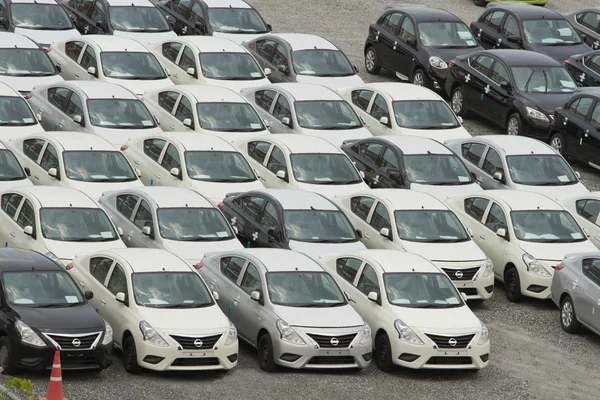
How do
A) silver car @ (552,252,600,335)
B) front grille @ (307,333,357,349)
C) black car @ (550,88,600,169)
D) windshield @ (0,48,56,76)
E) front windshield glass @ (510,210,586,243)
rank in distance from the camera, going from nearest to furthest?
front grille @ (307,333,357,349), silver car @ (552,252,600,335), front windshield glass @ (510,210,586,243), windshield @ (0,48,56,76), black car @ (550,88,600,169)

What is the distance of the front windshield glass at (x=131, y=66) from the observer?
31087 millimetres

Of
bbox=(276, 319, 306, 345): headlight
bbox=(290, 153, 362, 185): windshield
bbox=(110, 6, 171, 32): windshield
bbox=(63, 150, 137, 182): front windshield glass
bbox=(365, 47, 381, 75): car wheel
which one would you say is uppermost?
bbox=(276, 319, 306, 345): headlight

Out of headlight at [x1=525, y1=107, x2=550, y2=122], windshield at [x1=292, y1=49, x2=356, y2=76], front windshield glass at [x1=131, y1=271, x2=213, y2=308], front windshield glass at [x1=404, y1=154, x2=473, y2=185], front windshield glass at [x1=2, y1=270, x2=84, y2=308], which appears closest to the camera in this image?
front windshield glass at [x1=2, y1=270, x2=84, y2=308]

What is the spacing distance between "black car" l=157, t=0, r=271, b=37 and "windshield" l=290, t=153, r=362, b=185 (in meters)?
8.61

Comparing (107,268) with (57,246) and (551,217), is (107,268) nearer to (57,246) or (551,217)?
(57,246)

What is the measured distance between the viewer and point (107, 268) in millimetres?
21391

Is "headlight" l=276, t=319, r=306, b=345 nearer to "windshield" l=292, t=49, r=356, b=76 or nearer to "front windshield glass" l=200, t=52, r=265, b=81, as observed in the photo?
"front windshield glass" l=200, t=52, r=265, b=81

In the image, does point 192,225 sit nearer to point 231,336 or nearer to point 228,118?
point 231,336

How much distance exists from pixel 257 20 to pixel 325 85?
158 inches

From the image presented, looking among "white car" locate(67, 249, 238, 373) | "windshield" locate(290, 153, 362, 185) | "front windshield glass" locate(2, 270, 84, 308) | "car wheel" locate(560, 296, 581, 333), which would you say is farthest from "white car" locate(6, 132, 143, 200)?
"car wheel" locate(560, 296, 581, 333)

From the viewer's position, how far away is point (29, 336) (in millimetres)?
19297

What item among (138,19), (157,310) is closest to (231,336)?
(157,310)

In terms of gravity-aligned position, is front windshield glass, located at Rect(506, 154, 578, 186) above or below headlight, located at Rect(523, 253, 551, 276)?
above

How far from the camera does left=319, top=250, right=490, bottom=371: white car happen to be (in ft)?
69.8
